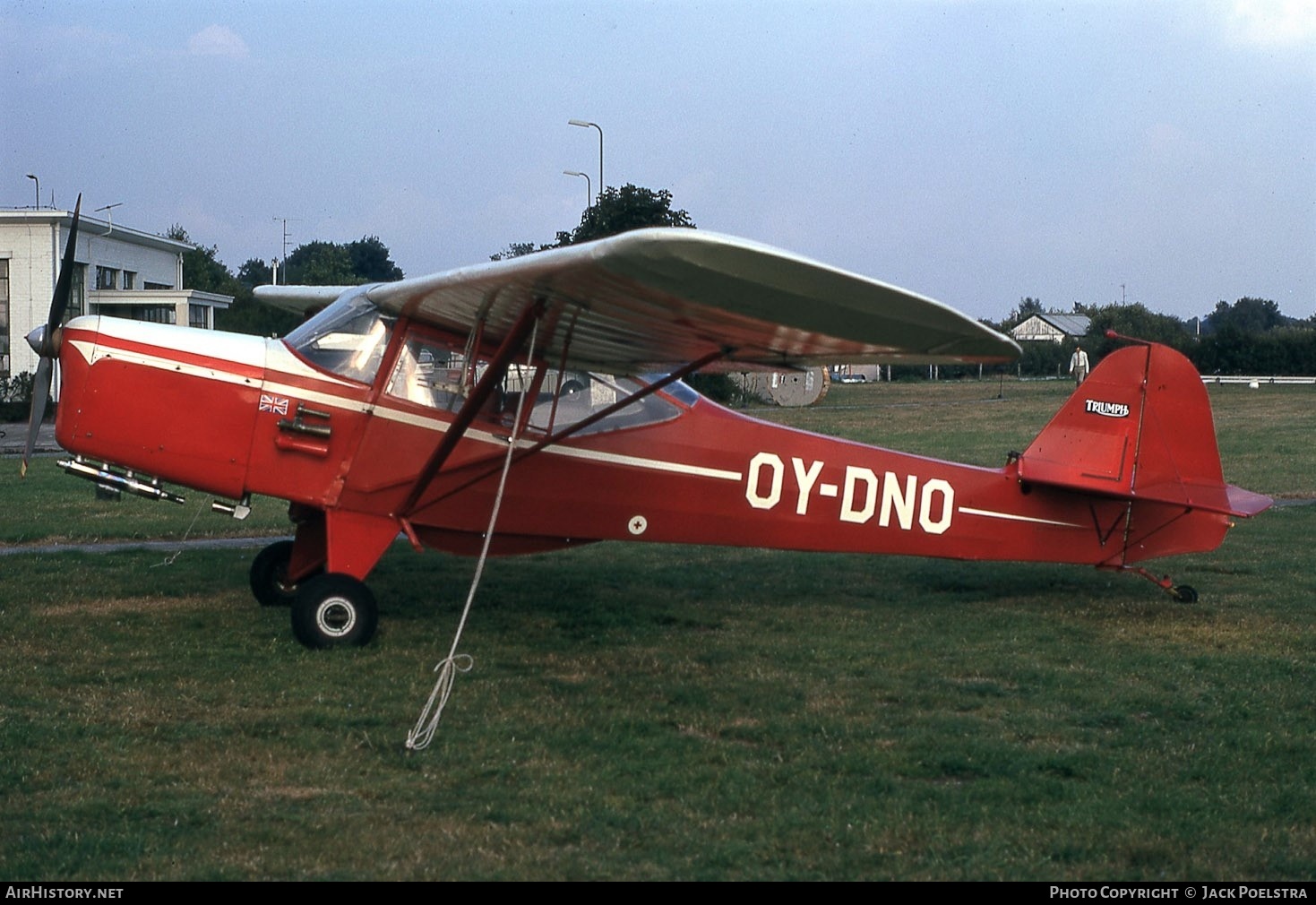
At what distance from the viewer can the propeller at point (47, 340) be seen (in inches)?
324

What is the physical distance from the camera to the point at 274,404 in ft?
26.6

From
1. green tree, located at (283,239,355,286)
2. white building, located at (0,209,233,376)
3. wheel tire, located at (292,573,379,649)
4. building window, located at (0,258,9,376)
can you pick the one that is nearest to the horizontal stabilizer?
wheel tire, located at (292,573,379,649)

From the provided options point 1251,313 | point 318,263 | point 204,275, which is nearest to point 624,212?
point 204,275

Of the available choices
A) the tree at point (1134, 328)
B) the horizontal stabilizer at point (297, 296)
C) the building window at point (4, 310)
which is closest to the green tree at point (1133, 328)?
the tree at point (1134, 328)

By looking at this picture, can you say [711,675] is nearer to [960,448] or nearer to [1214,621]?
[1214,621]

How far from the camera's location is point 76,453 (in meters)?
8.00

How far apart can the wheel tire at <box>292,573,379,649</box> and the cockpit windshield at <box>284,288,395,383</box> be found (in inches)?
56.0

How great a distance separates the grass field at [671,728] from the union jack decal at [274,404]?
1484 mm

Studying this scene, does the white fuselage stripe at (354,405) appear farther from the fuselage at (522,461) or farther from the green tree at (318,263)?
the green tree at (318,263)

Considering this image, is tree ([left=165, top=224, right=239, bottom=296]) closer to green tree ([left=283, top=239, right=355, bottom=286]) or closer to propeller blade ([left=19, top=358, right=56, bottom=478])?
green tree ([left=283, top=239, right=355, bottom=286])

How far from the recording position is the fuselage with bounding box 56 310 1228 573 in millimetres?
8008
